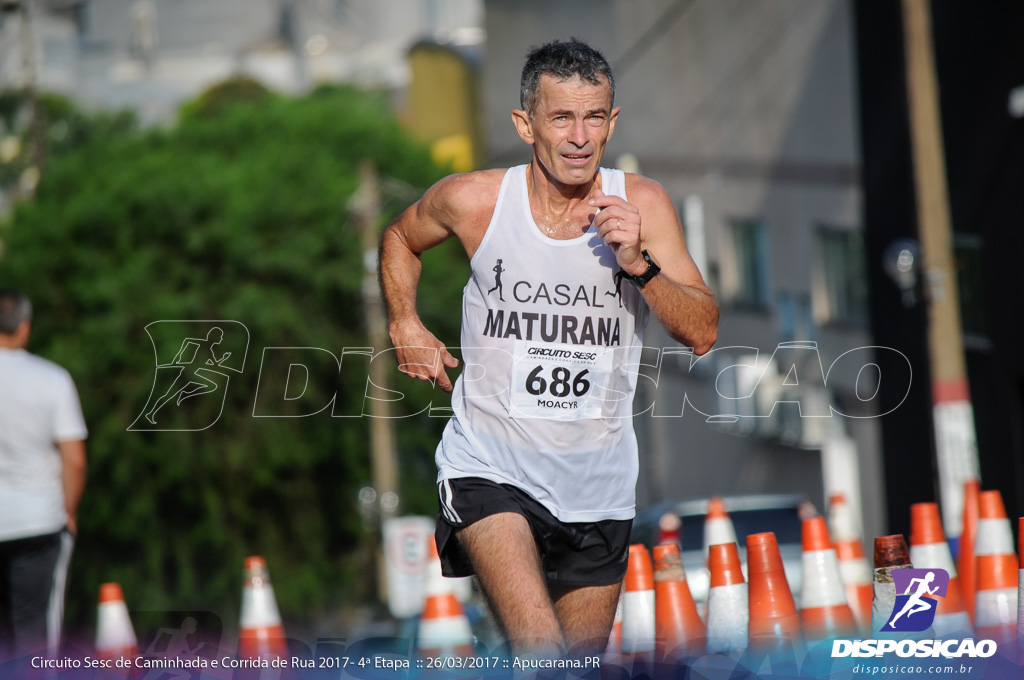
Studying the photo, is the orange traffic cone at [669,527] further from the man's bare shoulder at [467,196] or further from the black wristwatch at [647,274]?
the black wristwatch at [647,274]

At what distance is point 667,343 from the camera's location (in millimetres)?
27266

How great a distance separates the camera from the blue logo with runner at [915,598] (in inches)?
169

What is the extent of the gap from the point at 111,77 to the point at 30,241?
145ft

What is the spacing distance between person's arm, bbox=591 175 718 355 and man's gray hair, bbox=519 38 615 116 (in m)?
0.35

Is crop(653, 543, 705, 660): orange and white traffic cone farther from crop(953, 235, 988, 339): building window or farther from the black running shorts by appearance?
crop(953, 235, 988, 339): building window

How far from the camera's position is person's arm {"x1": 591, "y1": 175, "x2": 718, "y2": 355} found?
4047mm

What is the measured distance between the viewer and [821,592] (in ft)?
17.2

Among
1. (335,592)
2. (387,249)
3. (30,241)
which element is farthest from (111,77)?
(387,249)

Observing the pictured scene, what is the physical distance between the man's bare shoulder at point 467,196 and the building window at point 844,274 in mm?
17753

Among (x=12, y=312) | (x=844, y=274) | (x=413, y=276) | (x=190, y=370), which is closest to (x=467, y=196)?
(x=413, y=276)

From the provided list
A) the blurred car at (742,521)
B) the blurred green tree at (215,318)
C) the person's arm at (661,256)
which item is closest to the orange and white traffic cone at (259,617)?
the person's arm at (661,256)

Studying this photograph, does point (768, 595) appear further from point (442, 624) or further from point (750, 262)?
point (750, 262)

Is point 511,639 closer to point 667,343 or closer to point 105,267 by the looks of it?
point 667,343

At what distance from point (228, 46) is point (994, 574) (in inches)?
3053
